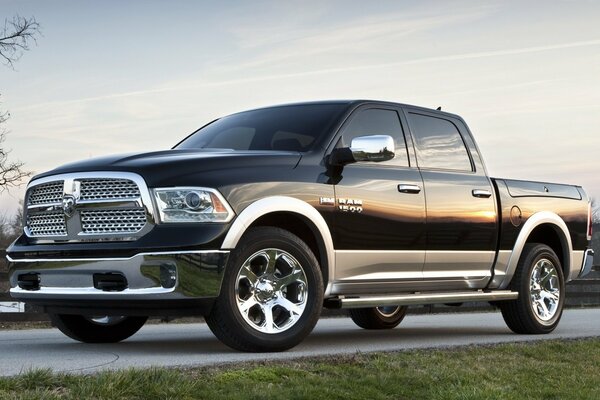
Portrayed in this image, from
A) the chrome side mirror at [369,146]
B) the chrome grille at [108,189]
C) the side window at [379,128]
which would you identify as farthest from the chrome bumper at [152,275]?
the side window at [379,128]

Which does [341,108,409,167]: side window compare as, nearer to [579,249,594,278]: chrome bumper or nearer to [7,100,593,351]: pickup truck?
[7,100,593,351]: pickup truck

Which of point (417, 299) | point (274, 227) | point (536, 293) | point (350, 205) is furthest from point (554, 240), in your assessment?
point (274, 227)

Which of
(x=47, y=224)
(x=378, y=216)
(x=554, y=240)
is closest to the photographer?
(x=47, y=224)

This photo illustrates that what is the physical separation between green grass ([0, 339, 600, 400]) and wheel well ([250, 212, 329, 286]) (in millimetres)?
968

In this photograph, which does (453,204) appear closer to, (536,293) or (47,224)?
(536,293)

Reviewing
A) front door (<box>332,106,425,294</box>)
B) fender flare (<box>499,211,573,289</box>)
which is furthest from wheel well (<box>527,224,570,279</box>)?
front door (<box>332,106,425,294</box>)

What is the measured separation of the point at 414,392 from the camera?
618 centimetres

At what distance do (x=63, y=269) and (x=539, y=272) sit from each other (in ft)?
17.7

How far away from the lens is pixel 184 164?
7023mm

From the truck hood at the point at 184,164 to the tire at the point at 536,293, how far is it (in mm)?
3595

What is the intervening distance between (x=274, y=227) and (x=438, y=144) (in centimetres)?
278

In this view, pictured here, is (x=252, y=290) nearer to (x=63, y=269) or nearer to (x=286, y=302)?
(x=286, y=302)

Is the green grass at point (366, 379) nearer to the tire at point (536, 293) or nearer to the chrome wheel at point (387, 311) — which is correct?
the tire at point (536, 293)

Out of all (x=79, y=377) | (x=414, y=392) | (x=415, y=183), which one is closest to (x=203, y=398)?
(x=79, y=377)
